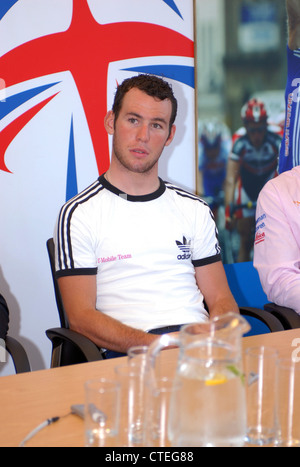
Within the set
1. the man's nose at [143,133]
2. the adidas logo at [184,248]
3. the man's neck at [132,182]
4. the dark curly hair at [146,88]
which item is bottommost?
the adidas logo at [184,248]

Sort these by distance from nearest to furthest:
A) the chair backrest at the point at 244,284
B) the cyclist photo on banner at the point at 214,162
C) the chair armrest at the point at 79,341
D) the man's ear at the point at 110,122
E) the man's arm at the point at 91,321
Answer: the chair armrest at the point at 79,341, the man's arm at the point at 91,321, the man's ear at the point at 110,122, the chair backrest at the point at 244,284, the cyclist photo on banner at the point at 214,162

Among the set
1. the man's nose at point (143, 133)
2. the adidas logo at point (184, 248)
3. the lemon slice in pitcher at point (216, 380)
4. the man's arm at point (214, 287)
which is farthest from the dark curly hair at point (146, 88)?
the lemon slice in pitcher at point (216, 380)

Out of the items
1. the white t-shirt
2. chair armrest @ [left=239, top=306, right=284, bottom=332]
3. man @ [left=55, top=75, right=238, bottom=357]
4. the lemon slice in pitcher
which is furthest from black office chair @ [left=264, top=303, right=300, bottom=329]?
the lemon slice in pitcher

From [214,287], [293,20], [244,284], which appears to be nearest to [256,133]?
[293,20]

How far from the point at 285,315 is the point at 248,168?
4.44ft

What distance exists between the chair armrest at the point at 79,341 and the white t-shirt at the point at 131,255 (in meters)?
0.21

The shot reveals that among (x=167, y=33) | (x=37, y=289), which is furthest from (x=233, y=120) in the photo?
(x=37, y=289)

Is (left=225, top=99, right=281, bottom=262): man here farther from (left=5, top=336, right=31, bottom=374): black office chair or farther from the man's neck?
(left=5, top=336, right=31, bottom=374): black office chair

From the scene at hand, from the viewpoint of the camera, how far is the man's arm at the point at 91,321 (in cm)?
200

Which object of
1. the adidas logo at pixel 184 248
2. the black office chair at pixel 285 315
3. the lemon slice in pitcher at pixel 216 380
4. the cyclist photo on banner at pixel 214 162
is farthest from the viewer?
the cyclist photo on banner at pixel 214 162

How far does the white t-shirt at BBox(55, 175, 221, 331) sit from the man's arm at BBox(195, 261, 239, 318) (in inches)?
2.0

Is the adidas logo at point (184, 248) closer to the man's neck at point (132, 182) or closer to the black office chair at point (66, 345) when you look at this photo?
the man's neck at point (132, 182)

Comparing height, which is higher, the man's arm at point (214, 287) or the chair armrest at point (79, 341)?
the man's arm at point (214, 287)
